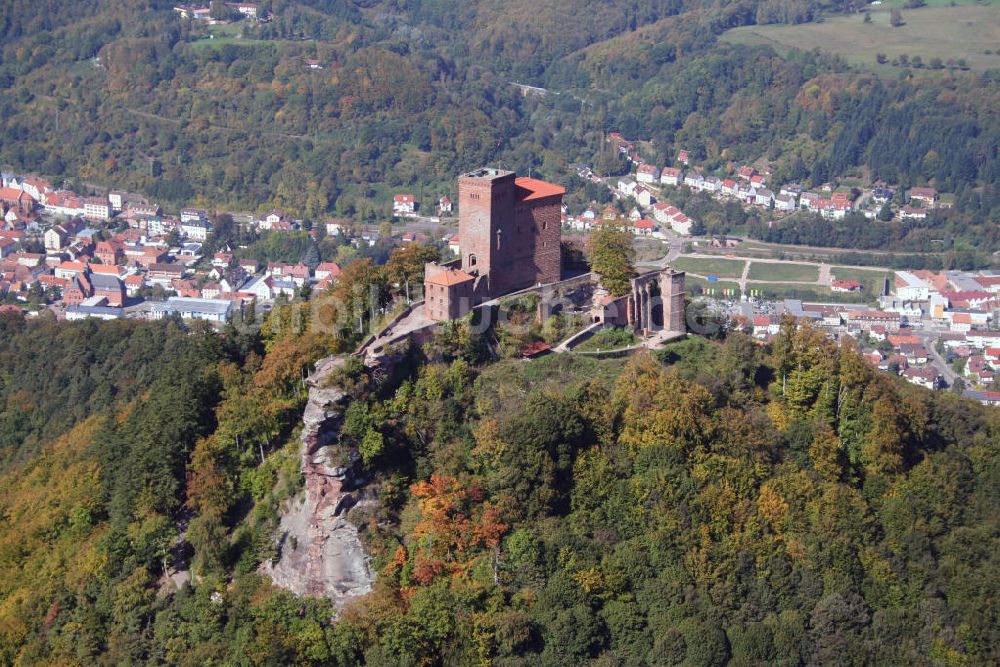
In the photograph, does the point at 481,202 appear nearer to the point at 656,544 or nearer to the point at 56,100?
the point at 656,544

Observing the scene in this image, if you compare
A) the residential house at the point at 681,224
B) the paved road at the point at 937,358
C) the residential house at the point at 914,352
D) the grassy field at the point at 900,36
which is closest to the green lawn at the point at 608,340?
the paved road at the point at 937,358

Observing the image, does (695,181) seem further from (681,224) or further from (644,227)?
(644,227)

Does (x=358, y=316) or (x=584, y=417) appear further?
(x=358, y=316)

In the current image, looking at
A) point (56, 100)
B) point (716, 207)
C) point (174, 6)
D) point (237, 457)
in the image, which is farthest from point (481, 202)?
point (174, 6)

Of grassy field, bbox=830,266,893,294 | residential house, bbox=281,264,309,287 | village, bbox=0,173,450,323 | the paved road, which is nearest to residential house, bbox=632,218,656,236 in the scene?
grassy field, bbox=830,266,893,294

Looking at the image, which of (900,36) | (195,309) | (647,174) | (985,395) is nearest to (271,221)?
(195,309)

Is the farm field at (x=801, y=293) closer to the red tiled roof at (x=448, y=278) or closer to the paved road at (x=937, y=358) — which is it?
the paved road at (x=937, y=358)
